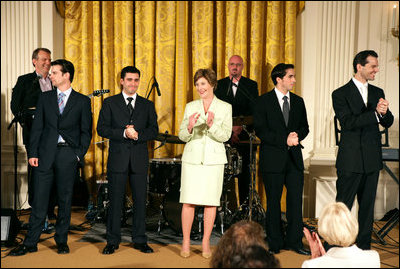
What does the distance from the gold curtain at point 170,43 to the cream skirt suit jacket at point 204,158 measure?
6.76 feet

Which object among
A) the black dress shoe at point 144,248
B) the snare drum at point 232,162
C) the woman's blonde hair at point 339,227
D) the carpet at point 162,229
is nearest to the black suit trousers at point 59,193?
Answer: the carpet at point 162,229

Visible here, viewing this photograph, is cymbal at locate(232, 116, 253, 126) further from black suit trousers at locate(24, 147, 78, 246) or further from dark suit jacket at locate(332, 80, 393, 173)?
black suit trousers at locate(24, 147, 78, 246)

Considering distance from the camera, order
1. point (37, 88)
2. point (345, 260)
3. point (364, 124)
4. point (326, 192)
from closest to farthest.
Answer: point (345, 260) < point (364, 124) < point (37, 88) < point (326, 192)

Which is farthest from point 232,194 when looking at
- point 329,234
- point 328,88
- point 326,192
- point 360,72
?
point 329,234

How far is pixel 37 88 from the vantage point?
14.9 ft

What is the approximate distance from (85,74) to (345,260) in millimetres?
4614

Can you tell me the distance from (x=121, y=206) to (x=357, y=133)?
213 cm

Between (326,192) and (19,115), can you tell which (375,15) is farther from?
(19,115)

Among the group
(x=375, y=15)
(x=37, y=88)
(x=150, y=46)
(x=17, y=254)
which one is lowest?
(x=17, y=254)

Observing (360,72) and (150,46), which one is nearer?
(360,72)

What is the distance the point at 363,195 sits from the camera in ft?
12.5

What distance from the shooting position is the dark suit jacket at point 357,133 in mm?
3740

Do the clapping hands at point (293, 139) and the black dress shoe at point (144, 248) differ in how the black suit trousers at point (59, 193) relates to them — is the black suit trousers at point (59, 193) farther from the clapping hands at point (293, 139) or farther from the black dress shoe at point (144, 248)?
the clapping hands at point (293, 139)

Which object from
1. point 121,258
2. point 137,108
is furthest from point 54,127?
point 121,258
